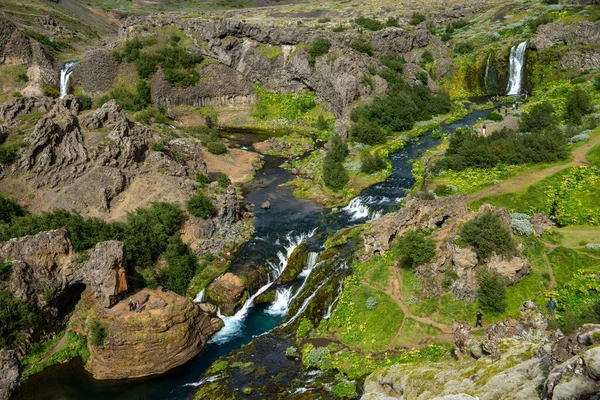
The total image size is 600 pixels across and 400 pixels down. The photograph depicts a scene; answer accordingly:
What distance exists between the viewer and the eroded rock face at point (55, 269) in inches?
1439

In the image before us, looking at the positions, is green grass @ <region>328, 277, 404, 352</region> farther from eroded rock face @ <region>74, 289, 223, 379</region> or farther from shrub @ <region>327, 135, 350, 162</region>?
shrub @ <region>327, 135, 350, 162</region>

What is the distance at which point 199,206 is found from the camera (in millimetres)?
50469

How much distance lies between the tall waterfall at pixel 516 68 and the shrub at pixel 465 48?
12.1 meters

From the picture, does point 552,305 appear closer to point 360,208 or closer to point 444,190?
point 444,190

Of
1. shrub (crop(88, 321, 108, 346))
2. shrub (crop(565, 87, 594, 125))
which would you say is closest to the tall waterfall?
shrub (crop(565, 87, 594, 125))

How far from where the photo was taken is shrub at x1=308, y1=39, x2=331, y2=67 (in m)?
96.1

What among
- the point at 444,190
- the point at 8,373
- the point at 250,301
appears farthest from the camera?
the point at 444,190

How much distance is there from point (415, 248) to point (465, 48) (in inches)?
3443

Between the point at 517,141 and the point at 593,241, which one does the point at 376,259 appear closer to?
the point at 593,241

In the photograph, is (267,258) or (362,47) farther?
(362,47)

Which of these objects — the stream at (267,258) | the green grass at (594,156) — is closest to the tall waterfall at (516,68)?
the stream at (267,258)

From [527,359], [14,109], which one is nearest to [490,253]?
[527,359]

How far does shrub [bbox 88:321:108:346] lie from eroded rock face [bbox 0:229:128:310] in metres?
1.79

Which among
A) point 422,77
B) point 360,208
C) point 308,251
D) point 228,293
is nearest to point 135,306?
point 228,293
